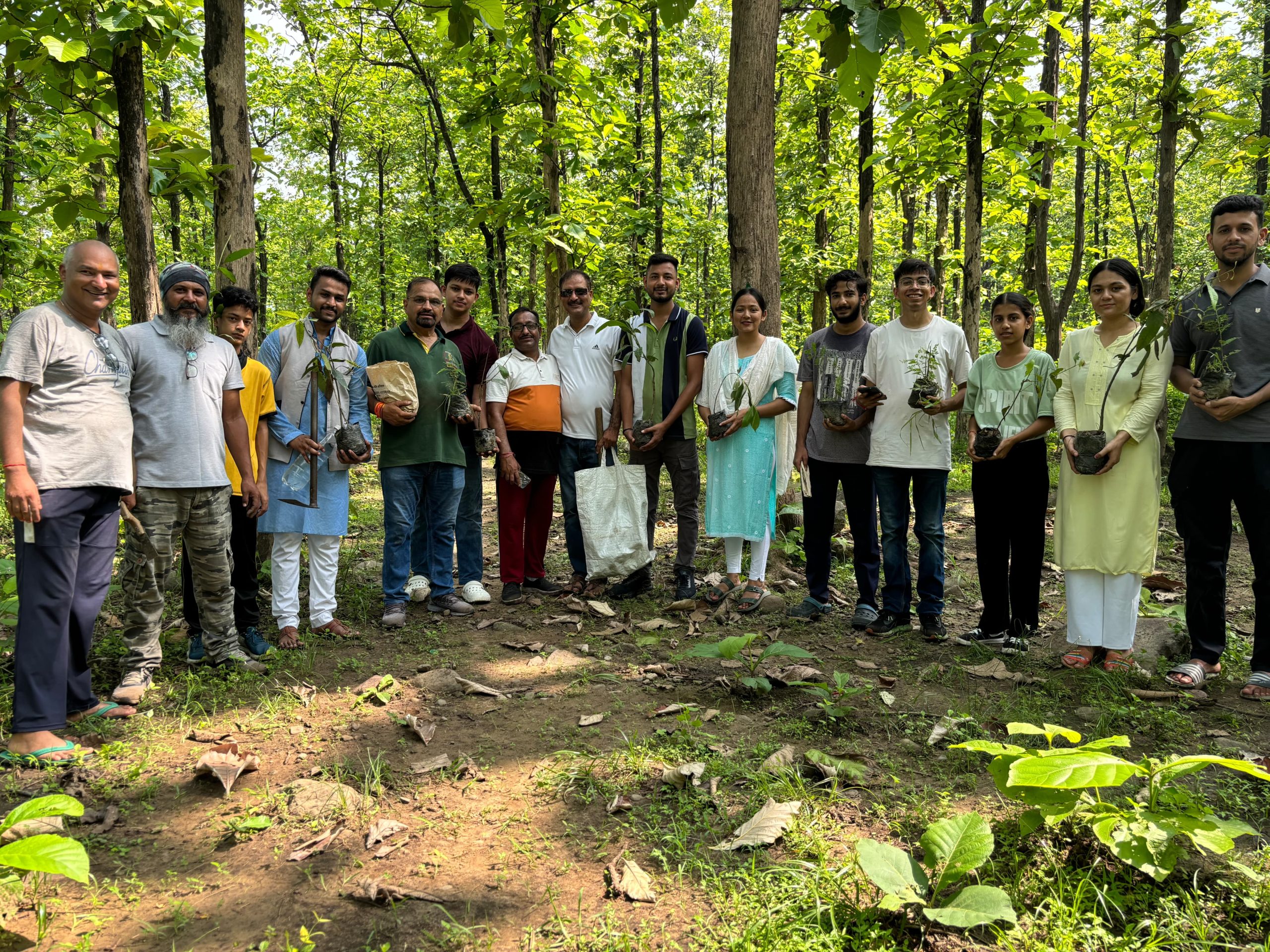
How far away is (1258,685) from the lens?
4.23 m

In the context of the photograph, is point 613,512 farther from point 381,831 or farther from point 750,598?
point 381,831

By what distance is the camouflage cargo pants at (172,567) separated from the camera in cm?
418

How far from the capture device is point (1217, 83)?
13.1m

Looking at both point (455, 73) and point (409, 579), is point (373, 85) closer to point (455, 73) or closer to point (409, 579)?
point (455, 73)

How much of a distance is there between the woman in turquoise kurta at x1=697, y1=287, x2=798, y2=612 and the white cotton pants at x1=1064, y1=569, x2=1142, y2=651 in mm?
2026

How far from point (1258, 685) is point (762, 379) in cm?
343

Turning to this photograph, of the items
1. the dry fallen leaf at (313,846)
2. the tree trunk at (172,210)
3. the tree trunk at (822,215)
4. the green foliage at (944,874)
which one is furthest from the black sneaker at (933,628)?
the tree trunk at (172,210)

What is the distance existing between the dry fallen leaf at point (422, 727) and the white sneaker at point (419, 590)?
7.21 ft

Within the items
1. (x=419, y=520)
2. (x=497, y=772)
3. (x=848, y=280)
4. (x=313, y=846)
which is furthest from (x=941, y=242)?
(x=313, y=846)

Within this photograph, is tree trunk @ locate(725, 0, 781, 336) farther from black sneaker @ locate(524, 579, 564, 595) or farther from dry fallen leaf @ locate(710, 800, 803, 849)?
dry fallen leaf @ locate(710, 800, 803, 849)

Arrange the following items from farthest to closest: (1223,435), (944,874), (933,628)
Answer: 1. (933,628)
2. (1223,435)
3. (944,874)

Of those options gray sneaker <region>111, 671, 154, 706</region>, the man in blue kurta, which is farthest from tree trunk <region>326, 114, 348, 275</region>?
gray sneaker <region>111, 671, 154, 706</region>

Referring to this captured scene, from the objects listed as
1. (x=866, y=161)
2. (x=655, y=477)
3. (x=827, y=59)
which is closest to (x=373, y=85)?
(x=866, y=161)

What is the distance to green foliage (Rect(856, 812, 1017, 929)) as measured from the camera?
88.3 inches
